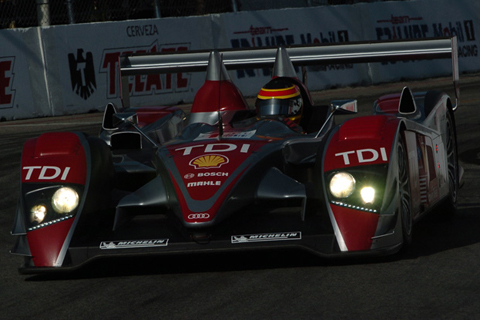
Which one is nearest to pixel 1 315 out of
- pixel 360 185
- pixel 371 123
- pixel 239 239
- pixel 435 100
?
pixel 239 239

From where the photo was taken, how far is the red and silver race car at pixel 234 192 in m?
4.93

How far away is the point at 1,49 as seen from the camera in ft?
54.9

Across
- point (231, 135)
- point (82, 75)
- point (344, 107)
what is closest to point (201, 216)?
point (231, 135)

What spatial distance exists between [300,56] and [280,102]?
1.36 meters

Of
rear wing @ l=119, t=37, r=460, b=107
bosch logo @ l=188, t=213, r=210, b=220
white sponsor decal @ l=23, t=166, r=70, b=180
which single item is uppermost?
rear wing @ l=119, t=37, r=460, b=107

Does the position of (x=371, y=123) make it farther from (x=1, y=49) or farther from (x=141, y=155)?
(x=1, y=49)

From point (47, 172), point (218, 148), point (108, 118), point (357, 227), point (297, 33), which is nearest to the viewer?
point (357, 227)

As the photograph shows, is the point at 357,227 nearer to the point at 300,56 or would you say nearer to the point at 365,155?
the point at 365,155

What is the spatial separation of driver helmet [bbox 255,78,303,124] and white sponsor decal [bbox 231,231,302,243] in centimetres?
201

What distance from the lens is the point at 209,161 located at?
5273 millimetres

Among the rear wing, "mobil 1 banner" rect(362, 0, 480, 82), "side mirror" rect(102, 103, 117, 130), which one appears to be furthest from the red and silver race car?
"mobil 1 banner" rect(362, 0, 480, 82)

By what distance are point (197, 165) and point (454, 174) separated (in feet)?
8.92

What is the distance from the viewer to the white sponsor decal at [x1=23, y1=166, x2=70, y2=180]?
17.4ft

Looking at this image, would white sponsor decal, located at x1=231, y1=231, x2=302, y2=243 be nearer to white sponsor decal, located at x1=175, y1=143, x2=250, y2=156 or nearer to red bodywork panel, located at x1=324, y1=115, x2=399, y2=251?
red bodywork panel, located at x1=324, y1=115, x2=399, y2=251
